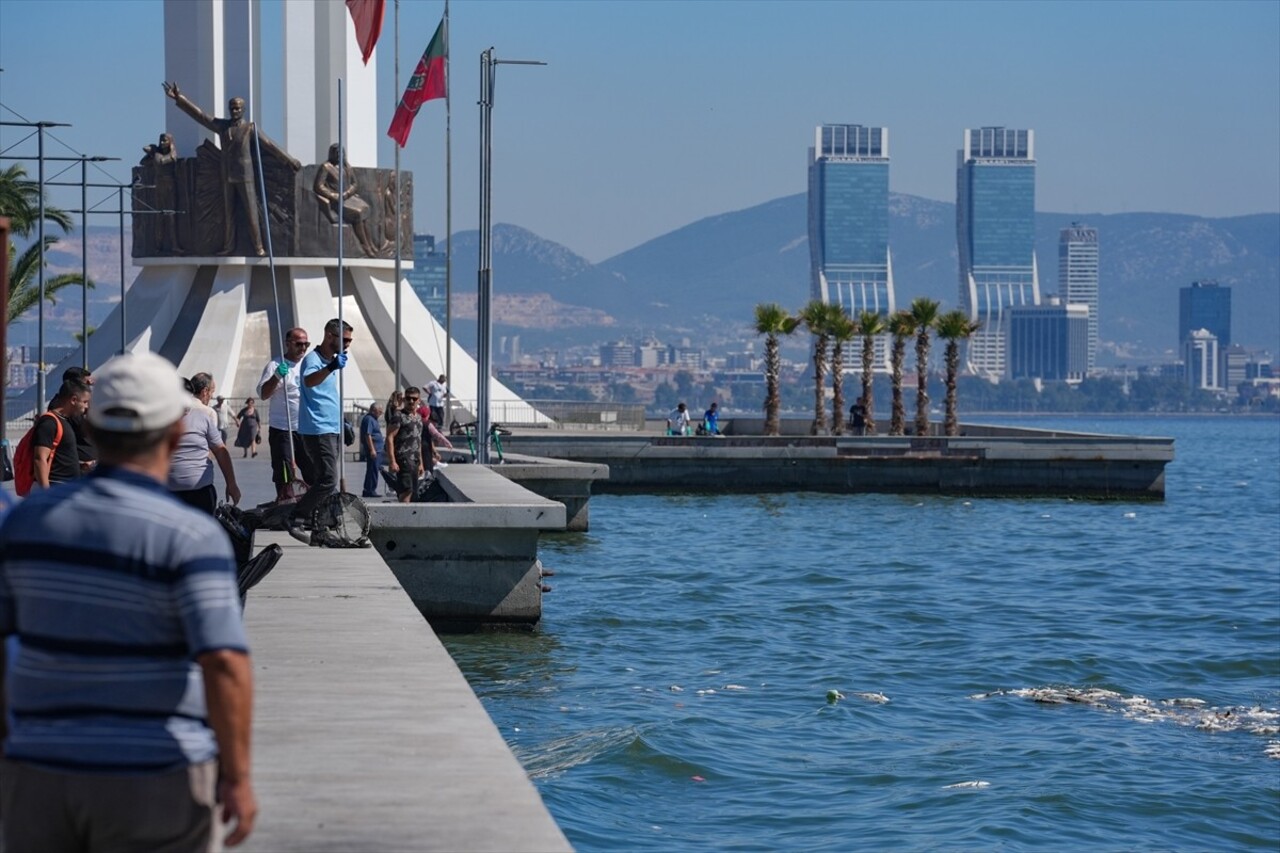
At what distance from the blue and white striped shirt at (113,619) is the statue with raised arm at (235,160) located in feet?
140

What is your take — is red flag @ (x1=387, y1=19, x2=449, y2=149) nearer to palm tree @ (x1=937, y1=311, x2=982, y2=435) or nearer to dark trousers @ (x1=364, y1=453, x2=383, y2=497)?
dark trousers @ (x1=364, y1=453, x2=383, y2=497)

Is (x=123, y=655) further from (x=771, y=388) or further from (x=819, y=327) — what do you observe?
(x=819, y=327)

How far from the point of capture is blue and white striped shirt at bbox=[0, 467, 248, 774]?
3.66 meters

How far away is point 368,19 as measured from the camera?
91.6ft

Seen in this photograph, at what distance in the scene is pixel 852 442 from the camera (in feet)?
133

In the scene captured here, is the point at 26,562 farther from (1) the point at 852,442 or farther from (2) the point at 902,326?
(2) the point at 902,326

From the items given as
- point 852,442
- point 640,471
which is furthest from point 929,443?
point 640,471

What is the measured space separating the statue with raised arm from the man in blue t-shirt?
3343cm

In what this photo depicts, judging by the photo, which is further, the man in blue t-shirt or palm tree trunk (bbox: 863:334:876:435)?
palm tree trunk (bbox: 863:334:876:435)

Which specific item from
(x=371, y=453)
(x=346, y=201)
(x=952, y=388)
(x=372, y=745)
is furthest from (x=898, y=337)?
(x=372, y=745)

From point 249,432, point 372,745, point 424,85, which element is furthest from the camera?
point 249,432

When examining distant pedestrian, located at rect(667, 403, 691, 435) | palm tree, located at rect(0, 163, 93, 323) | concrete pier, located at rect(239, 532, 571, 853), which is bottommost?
concrete pier, located at rect(239, 532, 571, 853)

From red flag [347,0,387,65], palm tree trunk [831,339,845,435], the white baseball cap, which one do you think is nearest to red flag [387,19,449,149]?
red flag [347,0,387,65]

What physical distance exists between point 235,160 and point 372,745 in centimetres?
4044
